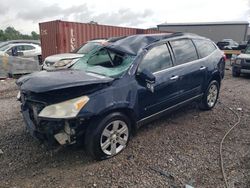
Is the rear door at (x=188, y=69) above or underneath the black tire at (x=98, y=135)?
above

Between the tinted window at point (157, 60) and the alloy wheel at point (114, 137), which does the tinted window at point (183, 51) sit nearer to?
the tinted window at point (157, 60)

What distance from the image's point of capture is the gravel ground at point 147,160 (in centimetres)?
291

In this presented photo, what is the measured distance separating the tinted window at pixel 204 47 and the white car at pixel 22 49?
10844mm

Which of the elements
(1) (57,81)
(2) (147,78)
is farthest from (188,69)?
(1) (57,81)

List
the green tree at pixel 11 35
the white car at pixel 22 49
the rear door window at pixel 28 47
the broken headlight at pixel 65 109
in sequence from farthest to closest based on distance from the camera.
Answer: the green tree at pixel 11 35 < the rear door window at pixel 28 47 < the white car at pixel 22 49 < the broken headlight at pixel 65 109

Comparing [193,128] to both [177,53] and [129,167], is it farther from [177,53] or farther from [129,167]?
[129,167]

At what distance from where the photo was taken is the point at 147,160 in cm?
336

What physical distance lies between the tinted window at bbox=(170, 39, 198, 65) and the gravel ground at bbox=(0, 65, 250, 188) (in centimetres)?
122

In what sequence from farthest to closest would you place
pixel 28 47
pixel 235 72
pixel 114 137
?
1. pixel 28 47
2. pixel 235 72
3. pixel 114 137

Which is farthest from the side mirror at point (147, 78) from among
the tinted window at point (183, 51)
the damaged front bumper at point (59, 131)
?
the damaged front bumper at point (59, 131)

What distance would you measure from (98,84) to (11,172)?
157 cm

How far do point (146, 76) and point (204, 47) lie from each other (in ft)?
7.37

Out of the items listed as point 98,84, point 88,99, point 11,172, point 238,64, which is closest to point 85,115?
point 88,99

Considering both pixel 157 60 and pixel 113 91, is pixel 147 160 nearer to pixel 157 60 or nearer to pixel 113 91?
pixel 113 91
